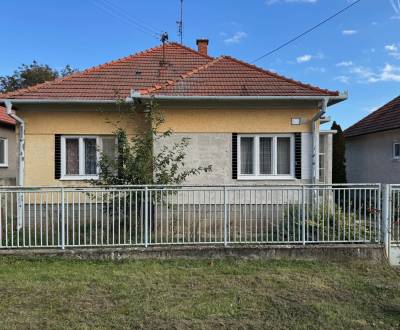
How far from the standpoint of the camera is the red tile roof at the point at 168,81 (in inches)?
377

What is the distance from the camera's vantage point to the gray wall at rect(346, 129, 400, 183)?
14.5 m

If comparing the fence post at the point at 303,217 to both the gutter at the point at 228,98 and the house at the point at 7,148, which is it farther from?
the house at the point at 7,148

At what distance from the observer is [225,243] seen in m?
7.02

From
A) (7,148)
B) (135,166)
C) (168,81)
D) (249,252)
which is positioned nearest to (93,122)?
(168,81)

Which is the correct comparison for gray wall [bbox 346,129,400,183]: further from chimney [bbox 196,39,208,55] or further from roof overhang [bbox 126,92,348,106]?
chimney [bbox 196,39,208,55]

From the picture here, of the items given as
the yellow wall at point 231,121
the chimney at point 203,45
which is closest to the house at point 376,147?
the yellow wall at point 231,121

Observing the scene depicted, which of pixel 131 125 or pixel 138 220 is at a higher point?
pixel 131 125

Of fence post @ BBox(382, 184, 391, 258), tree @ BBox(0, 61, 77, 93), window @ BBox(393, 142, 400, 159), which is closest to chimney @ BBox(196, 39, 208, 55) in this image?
window @ BBox(393, 142, 400, 159)

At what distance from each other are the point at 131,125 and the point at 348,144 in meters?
12.7

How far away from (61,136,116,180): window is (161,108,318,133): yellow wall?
1.89 metres

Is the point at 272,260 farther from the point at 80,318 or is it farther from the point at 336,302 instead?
the point at 80,318

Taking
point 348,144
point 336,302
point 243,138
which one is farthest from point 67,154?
point 348,144

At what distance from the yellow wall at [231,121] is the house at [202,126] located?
26 millimetres

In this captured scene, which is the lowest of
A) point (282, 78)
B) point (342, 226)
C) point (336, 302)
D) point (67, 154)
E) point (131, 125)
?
point (336, 302)
